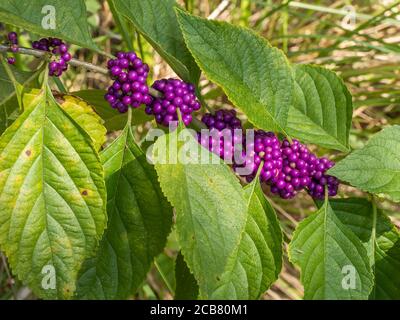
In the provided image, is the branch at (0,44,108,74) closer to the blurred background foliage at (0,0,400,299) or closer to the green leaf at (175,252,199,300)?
the green leaf at (175,252,199,300)

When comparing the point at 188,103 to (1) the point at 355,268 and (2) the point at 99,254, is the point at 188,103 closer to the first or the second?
(2) the point at 99,254

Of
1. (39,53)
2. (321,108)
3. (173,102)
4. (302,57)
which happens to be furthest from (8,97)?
(302,57)

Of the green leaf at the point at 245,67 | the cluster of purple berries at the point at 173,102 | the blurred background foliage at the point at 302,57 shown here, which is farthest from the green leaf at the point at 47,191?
the blurred background foliage at the point at 302,57

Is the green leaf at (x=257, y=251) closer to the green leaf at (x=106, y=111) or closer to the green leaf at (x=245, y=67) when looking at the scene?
the green leaf at (x=245, y=67)

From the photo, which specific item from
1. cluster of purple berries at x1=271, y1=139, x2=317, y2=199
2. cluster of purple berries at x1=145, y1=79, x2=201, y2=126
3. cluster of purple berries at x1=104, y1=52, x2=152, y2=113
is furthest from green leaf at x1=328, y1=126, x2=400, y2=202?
cluster of purple berries at x1=104, y1=52, x2=152, y2=113

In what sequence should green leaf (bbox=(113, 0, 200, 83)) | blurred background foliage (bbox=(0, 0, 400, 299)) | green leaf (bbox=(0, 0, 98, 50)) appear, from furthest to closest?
blurred background foliage (bbox=(0, 0, 400, 299)) → green leaf (bbox=(113, 0, 200, 83)) → green leaf (bbox=(0, 0, 98, 50))
